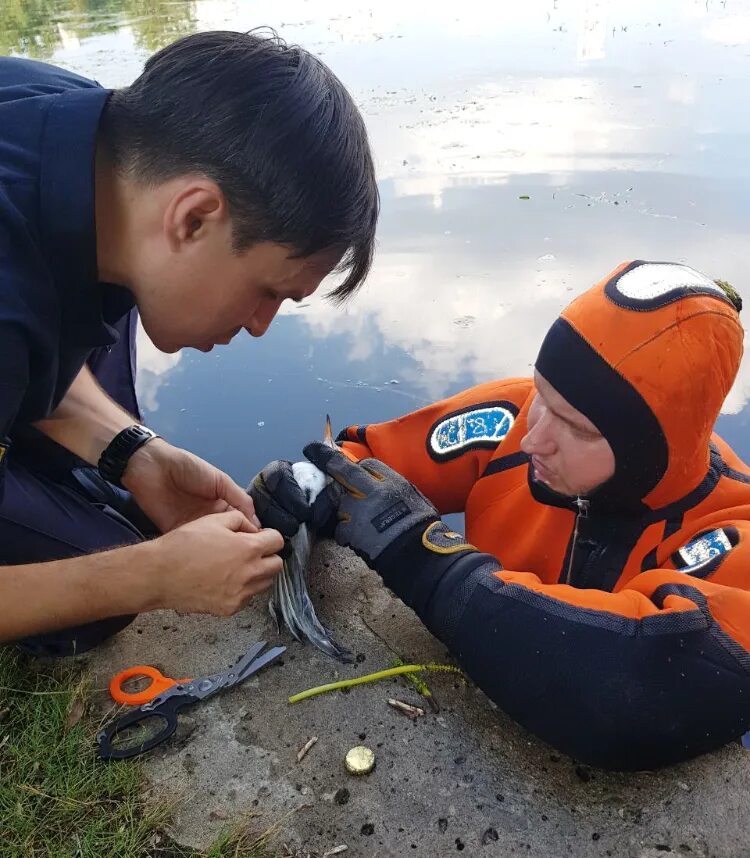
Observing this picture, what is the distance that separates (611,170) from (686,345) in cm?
444

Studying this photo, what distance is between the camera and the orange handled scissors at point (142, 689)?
6.84ft

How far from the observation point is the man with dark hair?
1.69 metres

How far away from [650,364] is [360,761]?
3.93 feet

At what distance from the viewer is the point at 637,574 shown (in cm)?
208

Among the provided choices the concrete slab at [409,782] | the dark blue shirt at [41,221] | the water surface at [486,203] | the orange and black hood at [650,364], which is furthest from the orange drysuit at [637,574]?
the water surface at [486,203]

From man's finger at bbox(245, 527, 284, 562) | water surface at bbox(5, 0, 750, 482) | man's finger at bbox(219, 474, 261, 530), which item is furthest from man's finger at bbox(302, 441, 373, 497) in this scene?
water surface at bbox(5, 0, 750, 482)

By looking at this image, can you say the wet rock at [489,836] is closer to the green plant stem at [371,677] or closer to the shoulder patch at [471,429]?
the green plant stem at [371,677]

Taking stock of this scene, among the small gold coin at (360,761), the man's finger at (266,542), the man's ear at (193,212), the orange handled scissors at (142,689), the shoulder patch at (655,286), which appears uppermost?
the man's ear at (193,212)

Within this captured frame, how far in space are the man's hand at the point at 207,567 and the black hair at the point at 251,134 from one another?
69 centimetres

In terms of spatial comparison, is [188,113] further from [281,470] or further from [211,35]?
[281,470]

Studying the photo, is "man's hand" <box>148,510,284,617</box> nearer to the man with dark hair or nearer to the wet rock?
the man with dark hair

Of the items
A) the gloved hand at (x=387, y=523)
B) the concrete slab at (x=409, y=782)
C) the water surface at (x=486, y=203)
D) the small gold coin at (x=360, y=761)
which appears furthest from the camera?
the water surface at (x=486, y=203)

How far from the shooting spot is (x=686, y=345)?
1811 mm

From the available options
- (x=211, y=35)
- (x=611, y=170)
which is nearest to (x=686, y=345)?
(x=211, y=35)
